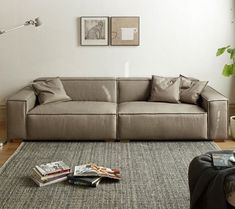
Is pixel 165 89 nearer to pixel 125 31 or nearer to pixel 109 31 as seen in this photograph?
pixel 125 31

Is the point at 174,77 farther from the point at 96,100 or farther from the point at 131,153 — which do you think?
the point at 131,153

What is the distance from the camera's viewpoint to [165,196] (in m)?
3.08

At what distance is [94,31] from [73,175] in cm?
251

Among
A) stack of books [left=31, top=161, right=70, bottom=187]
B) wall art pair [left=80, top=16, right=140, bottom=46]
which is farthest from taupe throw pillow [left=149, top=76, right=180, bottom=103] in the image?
stack of books [left=31, top=161, right=70, bottom=187]

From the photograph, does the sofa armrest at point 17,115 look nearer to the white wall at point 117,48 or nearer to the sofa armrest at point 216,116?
the white wall at point 117,48

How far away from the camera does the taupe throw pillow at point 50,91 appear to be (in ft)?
15.7

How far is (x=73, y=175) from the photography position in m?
3.32

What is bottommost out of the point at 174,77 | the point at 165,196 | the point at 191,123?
the point at 165,196

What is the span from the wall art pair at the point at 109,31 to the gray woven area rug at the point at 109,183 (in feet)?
4.92

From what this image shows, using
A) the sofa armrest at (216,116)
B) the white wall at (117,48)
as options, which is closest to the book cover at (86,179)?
the sofa armrest at (216,116)

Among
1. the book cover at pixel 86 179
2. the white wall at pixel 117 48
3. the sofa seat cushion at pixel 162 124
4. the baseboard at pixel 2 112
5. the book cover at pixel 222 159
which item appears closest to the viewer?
the book cover at pixel 222 159

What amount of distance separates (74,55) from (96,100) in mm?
736

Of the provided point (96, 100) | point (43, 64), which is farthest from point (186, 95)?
point (43, 64)

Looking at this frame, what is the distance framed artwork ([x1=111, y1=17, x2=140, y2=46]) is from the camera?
526 centimetres
